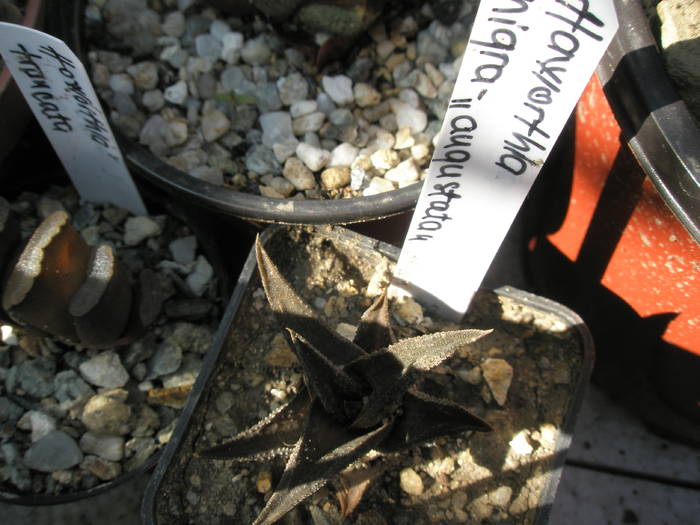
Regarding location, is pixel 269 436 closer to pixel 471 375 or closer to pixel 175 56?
pixel 471 375

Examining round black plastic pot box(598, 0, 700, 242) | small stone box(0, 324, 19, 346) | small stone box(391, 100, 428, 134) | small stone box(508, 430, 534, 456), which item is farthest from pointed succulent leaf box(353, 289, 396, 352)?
small stone box(0, 324, 19, 346)

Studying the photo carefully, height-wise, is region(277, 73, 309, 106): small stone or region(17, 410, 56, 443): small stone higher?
region(277, 73, 309, 106): small stone

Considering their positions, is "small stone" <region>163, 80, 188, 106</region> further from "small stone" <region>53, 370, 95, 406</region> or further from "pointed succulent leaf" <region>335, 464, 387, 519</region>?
"pointed succulent leaf" <region>335, 464, 387, 519</region>

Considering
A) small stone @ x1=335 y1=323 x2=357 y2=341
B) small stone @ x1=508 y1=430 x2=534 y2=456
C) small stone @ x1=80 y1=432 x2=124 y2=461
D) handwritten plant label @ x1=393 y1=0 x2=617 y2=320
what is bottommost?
small stone @ x1=80 y1=432 x2=124 y2=461

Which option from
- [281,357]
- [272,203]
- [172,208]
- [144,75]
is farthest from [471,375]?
[144,75]

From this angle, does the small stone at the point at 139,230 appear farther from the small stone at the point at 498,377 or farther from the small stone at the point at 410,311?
the small stone at the point at 498,377

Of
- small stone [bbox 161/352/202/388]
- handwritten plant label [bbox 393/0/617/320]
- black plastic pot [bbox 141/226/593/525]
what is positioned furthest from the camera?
small stone [bbox 161/352/202/388]
